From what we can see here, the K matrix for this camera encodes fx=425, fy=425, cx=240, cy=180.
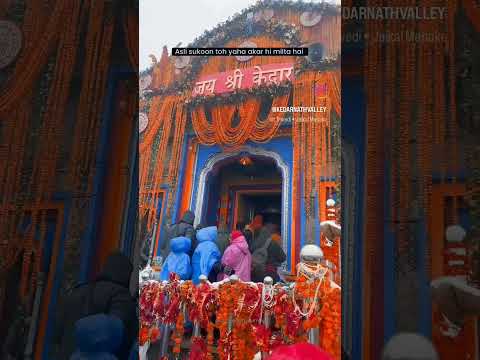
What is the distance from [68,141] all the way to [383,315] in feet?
7.59

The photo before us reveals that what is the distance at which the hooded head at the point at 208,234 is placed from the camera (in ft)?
8.32

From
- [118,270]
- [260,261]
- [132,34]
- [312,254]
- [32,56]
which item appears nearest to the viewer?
[312,254]

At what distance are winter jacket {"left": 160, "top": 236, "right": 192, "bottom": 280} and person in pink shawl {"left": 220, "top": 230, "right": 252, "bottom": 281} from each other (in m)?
0.21

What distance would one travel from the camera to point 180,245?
246 centimetres

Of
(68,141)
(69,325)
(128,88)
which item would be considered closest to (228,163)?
(128,88)

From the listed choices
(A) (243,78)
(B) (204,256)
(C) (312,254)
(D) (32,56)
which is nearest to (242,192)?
(B) (204,256)

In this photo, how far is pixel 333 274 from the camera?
2.30 m

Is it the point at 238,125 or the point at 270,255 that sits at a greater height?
the point at 238,125

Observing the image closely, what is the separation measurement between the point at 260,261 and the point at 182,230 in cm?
50

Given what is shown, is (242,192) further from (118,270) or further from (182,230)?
(118,270)

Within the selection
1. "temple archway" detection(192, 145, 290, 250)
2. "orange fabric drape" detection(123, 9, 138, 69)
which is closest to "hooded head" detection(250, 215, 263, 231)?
"temple archway" detection(192, 145, 290, 250)

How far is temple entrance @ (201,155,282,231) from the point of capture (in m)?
2.49

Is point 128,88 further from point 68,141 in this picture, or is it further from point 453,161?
point 453,161

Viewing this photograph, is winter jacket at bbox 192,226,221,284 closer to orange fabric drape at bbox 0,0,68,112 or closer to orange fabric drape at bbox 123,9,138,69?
orange fabric drape at bbox 123,9,138,69
